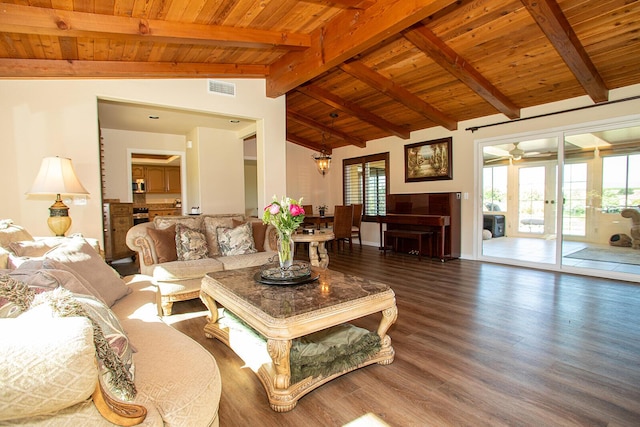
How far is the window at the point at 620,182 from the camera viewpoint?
13.6ft

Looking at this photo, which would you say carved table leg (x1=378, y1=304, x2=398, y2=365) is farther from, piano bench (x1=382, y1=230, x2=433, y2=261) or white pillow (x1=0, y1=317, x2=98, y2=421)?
piano bench (x1=382, y1=230, x2=433, y2=261)

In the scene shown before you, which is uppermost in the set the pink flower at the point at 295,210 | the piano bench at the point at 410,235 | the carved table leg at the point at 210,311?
the pink flower at the point at 295,210

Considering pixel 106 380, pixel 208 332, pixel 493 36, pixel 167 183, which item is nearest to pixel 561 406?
pixel 106 380

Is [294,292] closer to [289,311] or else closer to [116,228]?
[289,311]

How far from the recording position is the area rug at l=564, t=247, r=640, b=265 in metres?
4.21

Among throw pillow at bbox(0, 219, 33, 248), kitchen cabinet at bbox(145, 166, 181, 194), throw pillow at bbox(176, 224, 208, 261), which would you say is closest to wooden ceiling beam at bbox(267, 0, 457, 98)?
throw pillow at bbox(176, 224, 208, 261)

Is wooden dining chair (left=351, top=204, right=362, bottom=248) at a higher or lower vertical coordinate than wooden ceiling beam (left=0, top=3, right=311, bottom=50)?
lower

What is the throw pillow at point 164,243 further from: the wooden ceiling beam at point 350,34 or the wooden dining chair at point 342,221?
the wooden dining chair at point 342,221

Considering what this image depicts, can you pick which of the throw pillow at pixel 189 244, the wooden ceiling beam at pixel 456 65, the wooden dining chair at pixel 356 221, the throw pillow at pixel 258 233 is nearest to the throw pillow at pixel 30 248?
the throw pillow at pixel 189 244

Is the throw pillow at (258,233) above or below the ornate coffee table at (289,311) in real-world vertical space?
above

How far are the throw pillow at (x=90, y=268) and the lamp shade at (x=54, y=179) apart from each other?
113 cm

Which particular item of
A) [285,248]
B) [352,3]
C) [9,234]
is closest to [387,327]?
[285,248]

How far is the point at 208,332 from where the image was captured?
2.58m

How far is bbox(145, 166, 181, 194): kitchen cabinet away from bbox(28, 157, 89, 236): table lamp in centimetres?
553
